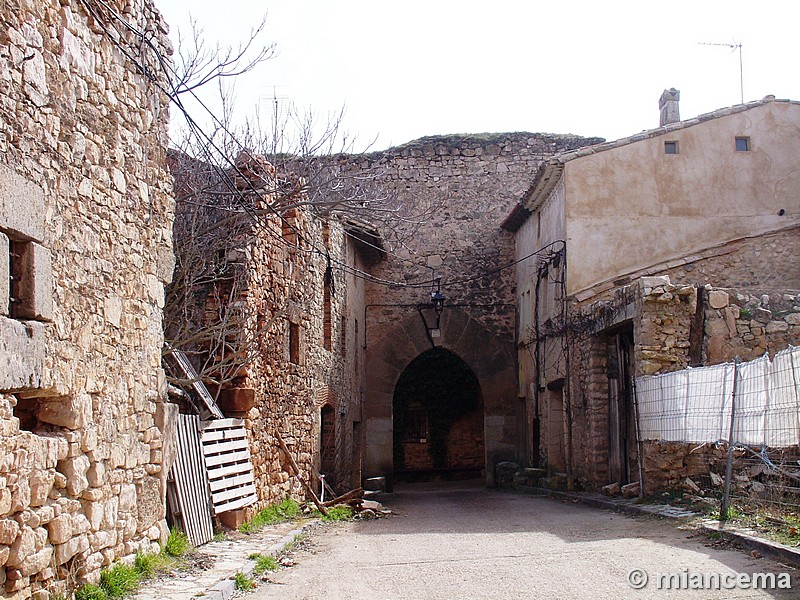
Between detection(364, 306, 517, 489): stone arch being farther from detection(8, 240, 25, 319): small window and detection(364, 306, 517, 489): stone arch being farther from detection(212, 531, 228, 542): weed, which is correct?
detection(8, 240, 25, 319): small window

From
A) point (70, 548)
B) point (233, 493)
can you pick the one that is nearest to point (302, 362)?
point (233, 493)

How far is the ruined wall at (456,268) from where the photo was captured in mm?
20797

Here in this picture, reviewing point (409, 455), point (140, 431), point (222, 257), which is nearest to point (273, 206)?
point (222, 257)

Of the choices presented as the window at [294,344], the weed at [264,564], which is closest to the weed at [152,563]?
the weed at [264,564]

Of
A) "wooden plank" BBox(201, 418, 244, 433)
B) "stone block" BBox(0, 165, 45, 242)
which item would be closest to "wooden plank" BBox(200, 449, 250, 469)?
"wooden plank" BBox(201, 418, 244, 433)

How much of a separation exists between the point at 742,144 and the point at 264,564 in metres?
11.8

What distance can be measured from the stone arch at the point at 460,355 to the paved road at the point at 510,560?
30.2 ft

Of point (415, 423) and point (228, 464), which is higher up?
point (228, 464)

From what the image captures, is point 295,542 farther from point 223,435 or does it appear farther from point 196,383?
point 196,383

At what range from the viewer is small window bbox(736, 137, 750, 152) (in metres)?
15.7

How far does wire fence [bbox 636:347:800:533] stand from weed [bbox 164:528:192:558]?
475cm

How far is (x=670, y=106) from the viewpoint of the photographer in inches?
698

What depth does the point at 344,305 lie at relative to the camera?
17.5 metres

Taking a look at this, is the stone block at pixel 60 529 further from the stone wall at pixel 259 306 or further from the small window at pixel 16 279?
the stone wall at pixel 259 306
